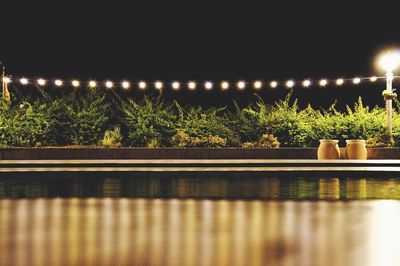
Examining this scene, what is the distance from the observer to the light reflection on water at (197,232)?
7.56 metres

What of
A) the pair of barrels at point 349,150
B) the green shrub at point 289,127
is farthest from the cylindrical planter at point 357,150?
the green shrub at point 289,127

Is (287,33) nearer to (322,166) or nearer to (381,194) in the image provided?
(322,166)

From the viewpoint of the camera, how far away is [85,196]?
14234 millimetres

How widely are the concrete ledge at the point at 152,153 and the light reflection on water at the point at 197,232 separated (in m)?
11.3

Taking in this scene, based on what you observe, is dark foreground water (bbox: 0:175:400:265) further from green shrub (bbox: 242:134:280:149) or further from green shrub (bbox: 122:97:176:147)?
green shrub (bbox: 122:97:176:147)

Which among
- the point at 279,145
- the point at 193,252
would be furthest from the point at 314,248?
the point at 279,145

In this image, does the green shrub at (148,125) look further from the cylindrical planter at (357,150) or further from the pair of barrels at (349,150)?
the cylindrical planter at (357,150)

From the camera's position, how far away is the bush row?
2661cm

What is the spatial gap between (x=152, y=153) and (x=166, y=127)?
292 centimetres

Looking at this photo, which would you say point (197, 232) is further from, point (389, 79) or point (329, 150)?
point (389, 79)

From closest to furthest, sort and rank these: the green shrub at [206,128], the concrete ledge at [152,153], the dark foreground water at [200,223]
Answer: the dark foreground water at [200,223] → the concrete ledge at [152,153] → the green shrub at [206,128]

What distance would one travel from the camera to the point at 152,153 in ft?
81.2

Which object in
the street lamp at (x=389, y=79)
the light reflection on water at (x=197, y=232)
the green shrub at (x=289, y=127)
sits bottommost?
the light reflection on water at (x=197, y=232)

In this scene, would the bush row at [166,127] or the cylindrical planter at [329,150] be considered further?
the bush row at [166,127]
